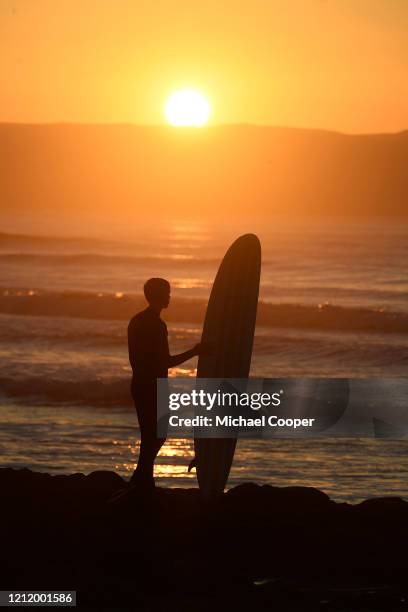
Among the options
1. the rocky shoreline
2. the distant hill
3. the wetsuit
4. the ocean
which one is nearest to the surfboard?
the rocky shoreline

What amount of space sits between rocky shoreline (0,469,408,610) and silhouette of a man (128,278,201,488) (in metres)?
0.46

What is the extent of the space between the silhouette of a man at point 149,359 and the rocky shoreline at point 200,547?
0.46 meters

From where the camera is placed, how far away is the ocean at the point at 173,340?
11812 millimetres

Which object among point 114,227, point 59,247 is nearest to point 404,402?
point 59,247

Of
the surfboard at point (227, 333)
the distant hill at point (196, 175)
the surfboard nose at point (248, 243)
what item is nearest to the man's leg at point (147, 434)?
the surfboard at point (227, 333)

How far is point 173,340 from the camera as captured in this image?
2811cm

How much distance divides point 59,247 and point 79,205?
3248 inches

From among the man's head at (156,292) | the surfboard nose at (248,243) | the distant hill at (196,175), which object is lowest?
the man's head at (156,292)

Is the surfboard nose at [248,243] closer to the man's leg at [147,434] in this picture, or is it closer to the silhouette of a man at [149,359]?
the silhouette of a man at [149,359]

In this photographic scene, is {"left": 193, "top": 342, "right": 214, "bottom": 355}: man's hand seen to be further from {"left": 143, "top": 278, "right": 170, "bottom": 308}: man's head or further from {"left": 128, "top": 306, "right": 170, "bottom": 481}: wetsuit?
{"left": 143, "top": 278, "right": 170, "bottom": 308}: man's head

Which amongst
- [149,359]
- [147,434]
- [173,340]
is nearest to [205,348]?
[149,359]

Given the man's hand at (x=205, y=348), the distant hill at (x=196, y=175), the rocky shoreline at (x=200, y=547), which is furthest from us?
the distant hill at (x=196, y=175)

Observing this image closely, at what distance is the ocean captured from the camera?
11812mm

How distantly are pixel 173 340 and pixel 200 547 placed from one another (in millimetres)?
20921
